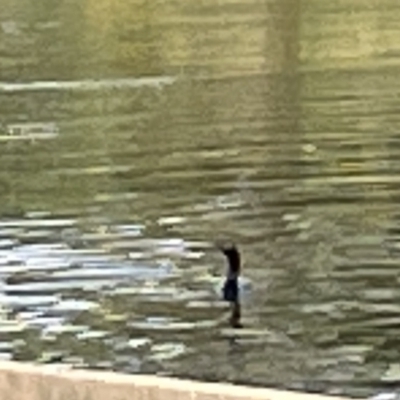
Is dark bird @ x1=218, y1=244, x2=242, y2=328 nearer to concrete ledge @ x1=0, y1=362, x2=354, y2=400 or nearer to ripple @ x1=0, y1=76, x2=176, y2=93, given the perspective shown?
concrete ledge @ x1=0, y1=362, x2=354, y2=400

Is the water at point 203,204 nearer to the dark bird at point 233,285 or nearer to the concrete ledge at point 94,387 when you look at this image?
the dark bird at point 233,285

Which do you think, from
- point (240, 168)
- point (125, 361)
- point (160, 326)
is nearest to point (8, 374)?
point (125, 361)

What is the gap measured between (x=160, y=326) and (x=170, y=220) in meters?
0.86

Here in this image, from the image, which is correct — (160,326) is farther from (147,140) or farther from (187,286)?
(147,140)

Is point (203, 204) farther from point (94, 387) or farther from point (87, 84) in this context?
point (87, 84)

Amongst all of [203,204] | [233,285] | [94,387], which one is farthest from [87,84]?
[94,387]

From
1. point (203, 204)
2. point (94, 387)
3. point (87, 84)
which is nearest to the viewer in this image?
point (94, 387)

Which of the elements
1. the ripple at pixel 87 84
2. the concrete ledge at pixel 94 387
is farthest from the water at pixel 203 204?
the concrete ledge at pixel 94 387

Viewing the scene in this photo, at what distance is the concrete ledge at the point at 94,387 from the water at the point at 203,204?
607 millimetres

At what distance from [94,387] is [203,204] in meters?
2.00

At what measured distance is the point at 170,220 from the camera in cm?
317

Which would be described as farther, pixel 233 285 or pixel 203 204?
pixel 203 204

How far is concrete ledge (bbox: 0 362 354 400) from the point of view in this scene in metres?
1.30

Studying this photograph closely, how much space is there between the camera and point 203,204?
3346 mm
